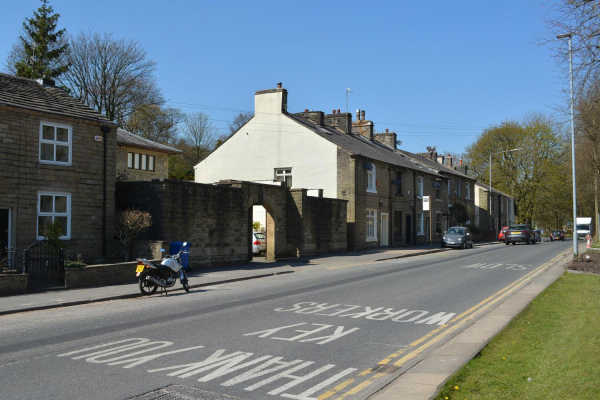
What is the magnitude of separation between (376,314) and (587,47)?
21.6 ft

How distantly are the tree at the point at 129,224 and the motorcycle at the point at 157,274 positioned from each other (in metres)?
4.62

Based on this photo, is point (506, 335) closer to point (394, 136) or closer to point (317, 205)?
point (317, 205)

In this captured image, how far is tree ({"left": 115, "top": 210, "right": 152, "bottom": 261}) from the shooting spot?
1892 cm

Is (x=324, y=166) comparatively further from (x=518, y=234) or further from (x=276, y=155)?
(x=518, y=234)

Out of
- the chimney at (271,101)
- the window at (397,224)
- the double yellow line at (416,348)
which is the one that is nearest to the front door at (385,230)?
the window at (397,224)

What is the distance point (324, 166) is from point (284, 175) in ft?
10.6

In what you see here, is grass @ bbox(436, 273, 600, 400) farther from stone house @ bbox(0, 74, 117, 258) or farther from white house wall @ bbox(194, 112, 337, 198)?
white house wall @ bbox(194, 112, 337, 198)

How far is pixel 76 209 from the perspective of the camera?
18688 millimetres

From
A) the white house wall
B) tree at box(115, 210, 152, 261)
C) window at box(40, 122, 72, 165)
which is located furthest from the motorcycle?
the white house wall

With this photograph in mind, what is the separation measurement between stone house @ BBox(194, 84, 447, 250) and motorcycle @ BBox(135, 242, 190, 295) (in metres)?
19.8

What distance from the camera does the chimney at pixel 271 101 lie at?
35.8 meters

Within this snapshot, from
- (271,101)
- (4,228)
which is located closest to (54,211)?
(4,228)

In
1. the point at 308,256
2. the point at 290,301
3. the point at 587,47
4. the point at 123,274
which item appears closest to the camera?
the point at 587,47

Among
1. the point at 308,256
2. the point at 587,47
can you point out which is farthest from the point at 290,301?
the point at 308,256
